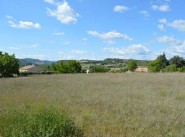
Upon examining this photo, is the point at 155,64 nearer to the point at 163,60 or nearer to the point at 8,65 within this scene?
the point at 163,60

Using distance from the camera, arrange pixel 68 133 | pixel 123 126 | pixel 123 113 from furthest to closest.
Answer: pixel 123 113
pixel 123 126
pixel 68 133

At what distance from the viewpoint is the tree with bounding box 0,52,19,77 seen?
2540 inches

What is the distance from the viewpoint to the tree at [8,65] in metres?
64.5

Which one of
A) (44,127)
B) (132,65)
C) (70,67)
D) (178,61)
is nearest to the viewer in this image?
(44,127)

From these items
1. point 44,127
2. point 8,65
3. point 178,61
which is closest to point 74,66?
point 178,61

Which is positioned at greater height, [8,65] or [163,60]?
[163,60]

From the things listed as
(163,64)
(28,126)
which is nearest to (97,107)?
(28,126)

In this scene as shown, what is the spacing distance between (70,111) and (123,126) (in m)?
2.89

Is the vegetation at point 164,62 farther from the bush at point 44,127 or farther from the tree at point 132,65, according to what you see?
the bush at point 44,127

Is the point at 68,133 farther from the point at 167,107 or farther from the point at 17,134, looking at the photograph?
the point at 167,107

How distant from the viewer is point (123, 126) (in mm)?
9227

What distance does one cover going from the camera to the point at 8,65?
65.1m

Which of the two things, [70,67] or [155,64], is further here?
[70,67]

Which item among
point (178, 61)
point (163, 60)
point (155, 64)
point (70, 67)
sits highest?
point (163, 60)
